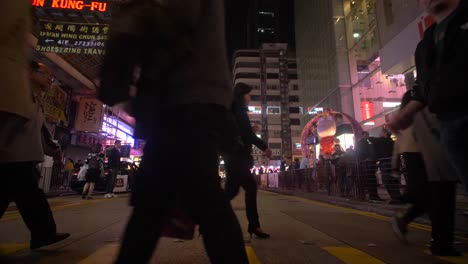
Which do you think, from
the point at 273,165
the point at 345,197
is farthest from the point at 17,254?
the point at 273,165

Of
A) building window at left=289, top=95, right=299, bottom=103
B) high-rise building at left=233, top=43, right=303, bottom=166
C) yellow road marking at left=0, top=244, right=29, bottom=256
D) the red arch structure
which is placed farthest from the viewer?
building window at left=289, top=95, right=299, bottom=103

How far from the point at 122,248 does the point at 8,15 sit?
156cm

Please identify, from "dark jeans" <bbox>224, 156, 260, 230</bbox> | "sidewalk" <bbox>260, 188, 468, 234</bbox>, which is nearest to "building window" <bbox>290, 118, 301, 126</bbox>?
"sidewalk" <bbox>260, 188, 468, 234</bbox>

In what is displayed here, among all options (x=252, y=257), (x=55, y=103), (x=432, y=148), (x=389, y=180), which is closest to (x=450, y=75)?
(x=432, y=148)

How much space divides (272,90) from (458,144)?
6545cm

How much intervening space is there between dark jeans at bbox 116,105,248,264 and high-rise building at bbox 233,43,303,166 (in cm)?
5392

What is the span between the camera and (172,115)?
4.23 feet

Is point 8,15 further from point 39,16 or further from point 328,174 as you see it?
point 39,16

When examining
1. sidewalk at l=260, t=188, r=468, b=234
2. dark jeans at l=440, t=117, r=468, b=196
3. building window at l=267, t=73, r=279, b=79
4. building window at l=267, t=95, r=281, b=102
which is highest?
building window at l=267, t=73, r=279, b=79

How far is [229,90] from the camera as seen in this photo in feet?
4.72

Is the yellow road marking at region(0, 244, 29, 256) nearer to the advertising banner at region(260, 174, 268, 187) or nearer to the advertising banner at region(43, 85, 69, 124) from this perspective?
the advertising banner at region(43, 85, 69, 124)

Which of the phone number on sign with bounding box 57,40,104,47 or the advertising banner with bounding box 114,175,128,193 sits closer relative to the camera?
the phone number on sign with bounding box 57,40,104,47

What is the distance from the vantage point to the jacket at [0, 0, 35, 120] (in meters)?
1.76

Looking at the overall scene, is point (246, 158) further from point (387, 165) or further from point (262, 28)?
point (262, 28)
